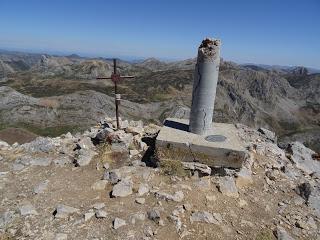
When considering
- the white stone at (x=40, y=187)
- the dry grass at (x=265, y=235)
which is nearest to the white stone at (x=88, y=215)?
the white stone at (x=40, y=187)

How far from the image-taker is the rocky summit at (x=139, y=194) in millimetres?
7699

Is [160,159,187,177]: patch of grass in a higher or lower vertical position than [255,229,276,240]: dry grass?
higher

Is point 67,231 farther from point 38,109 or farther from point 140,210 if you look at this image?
point 38,109

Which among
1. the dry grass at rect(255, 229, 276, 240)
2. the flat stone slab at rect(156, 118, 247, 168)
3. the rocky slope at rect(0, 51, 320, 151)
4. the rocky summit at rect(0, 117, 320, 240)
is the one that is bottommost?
the rocky slope at rect(0, 51, 320, 151)

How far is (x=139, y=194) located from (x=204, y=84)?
4.10 metres

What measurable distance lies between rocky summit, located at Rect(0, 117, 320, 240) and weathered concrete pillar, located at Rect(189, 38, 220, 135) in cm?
163

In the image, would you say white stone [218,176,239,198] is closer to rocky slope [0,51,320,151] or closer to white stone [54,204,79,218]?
white stone [54,204,79,218]

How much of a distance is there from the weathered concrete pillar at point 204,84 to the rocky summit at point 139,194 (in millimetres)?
1630

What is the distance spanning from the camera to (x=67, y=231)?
742 cm

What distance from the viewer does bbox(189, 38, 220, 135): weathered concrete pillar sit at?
1023cm

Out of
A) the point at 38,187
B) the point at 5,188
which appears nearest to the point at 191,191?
the point at 38,187

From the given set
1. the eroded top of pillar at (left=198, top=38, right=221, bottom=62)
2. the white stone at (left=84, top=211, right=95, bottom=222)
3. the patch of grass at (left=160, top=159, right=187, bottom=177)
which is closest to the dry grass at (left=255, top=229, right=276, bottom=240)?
the patch of grass at (left=160, top=159, right=187, bottom=177)

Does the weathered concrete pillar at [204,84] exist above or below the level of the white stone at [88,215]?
above

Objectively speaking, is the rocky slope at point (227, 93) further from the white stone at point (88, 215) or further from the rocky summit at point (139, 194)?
the white stone at point (88, 215)
